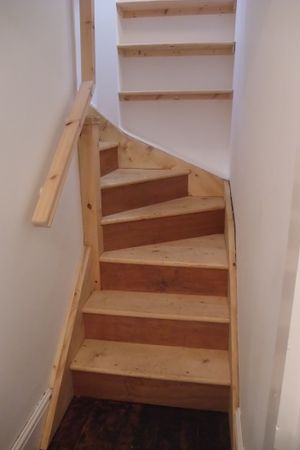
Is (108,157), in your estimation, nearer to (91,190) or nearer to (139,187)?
(139,187)

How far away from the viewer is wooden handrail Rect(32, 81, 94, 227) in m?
1.23

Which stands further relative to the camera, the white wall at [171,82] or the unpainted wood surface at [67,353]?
the white wall at [171,82]

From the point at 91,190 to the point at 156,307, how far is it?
691 mm

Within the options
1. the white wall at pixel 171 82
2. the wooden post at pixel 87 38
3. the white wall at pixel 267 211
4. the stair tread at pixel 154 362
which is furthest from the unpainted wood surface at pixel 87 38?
the stair tread at pixel 154 362

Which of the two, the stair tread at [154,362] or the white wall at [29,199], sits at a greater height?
the white wall at [29,199]

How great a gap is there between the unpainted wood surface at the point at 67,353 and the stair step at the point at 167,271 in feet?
0.47

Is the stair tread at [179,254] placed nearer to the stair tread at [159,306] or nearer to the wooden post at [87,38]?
the stair tread at [159,306]

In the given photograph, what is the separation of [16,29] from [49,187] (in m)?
0.54

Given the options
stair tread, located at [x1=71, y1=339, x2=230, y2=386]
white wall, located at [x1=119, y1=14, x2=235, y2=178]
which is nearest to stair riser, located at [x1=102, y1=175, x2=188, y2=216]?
white wall, located at [x1=119, y1=14, x2=235, y2=178]

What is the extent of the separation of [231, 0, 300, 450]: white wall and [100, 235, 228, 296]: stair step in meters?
0.37

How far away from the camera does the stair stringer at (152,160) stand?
8.43ft

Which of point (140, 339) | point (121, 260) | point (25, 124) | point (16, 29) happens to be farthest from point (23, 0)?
point (140, 339)

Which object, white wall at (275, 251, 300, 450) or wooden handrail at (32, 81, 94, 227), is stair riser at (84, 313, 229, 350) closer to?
wooden handrail at (32, 81, 94, 227)

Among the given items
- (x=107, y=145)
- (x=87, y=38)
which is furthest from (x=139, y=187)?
(x=87, y=38)
